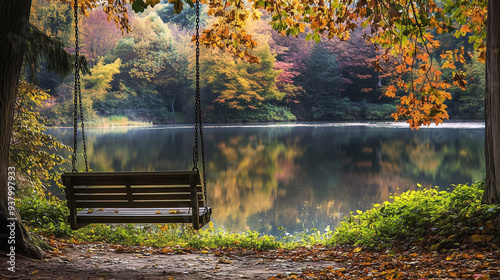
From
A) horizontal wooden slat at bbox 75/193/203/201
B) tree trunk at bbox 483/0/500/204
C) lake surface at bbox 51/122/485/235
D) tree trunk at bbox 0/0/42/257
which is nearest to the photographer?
tree trunk at bbox 0/0/42/257

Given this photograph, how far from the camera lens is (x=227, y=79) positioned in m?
31.0

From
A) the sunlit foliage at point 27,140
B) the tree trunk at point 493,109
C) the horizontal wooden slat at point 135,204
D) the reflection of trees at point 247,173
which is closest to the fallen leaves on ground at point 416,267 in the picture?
the tree trunk at point 493,109

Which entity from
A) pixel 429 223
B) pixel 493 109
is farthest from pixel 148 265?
pixel 493 109

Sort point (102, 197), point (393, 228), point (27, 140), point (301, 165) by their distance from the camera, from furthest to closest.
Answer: point (301, 165) → point (27, 140) → point (393, 228) → point (102, 197)

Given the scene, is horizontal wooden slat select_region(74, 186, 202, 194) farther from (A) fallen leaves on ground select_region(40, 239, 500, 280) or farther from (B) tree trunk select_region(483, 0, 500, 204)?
(B) tree trunk select_region(483, 0, 500, 204)

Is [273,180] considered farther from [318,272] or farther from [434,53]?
[434,53]

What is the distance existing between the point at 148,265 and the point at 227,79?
91.7 feet

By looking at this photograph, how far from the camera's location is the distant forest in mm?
29781

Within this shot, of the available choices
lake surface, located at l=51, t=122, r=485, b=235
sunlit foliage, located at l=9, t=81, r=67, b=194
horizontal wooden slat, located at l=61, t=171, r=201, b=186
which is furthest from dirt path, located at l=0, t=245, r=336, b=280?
lake surface, located at l=51, t=122, r=485, b=235

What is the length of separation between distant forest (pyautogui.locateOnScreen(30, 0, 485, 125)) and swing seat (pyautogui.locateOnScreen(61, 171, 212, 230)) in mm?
26238

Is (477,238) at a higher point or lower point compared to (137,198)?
lower

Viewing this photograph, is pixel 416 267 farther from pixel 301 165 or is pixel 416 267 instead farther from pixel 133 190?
pixel 301 165

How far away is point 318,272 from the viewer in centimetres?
341

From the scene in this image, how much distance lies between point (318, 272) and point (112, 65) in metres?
28.0
